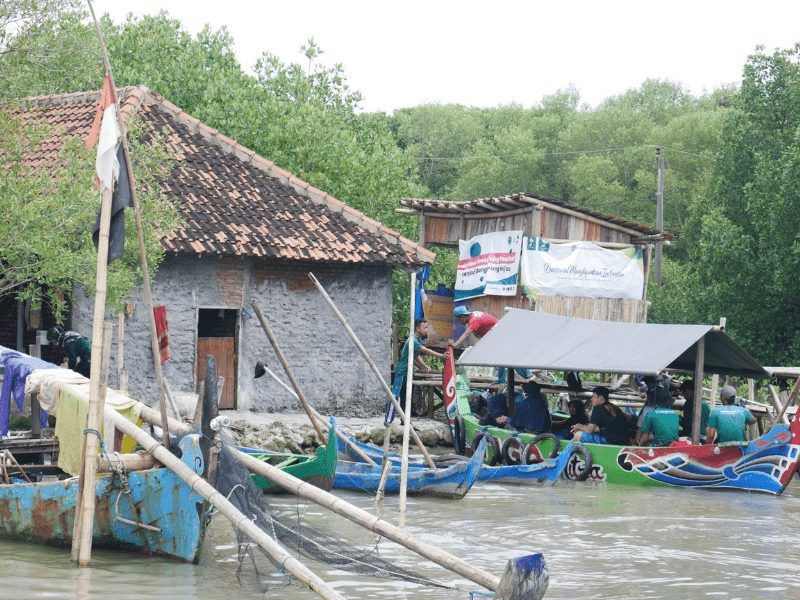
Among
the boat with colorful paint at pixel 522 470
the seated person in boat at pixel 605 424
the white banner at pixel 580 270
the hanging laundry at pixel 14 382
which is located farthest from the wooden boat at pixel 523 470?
the white banner at pixel 580 270

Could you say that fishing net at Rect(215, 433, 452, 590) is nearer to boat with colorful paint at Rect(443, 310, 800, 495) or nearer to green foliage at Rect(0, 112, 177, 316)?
green foliage at Rect(0, 112, 177, 316)

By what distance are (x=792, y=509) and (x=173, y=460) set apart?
29.0 ft

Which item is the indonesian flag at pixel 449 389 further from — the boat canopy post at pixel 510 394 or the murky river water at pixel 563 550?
the murky river water at pixel 563 550

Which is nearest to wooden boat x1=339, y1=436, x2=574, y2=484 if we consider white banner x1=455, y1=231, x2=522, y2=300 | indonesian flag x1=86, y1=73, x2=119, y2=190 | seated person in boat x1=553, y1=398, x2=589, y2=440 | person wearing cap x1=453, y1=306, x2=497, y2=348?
seated person in boat x1=553, y1=398, x2=589, y2=440

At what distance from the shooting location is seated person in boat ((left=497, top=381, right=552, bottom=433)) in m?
18.8

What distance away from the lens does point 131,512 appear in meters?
10.6

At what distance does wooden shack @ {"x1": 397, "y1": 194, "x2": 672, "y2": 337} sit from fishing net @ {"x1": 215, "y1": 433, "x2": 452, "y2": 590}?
12.3 m

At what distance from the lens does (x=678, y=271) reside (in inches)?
1533

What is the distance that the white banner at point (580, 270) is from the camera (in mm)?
22375

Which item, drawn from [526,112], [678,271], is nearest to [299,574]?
[678,271]

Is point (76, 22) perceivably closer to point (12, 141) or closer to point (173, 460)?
point (12, 141)

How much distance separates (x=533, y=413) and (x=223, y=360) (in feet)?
17.2

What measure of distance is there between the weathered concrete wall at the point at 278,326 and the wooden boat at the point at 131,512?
6851 millimetres

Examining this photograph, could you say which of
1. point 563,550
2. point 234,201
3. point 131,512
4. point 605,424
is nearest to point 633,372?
point 605,424
